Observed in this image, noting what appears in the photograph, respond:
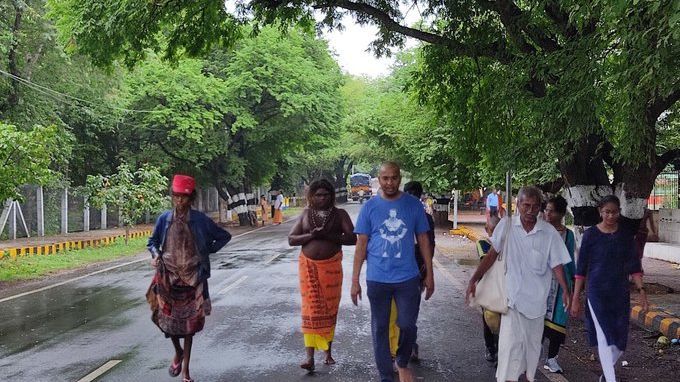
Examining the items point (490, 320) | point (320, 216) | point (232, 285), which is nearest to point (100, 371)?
point (320, 216)

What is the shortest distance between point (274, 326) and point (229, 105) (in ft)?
71.0

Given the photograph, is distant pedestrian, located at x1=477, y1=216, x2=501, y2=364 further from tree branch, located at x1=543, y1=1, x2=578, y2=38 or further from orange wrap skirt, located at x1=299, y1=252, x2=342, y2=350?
tree branch, located at x1=543, y1=1, x2=578, y2=38

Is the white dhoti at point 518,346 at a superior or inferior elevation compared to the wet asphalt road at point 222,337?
superior

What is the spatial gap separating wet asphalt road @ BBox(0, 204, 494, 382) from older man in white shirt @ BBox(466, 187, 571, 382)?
826 millimetres

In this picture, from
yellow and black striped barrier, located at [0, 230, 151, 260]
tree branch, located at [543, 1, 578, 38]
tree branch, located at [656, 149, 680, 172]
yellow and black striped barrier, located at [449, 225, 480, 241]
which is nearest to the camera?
tree branch, located at [543, 1, 578, 38]

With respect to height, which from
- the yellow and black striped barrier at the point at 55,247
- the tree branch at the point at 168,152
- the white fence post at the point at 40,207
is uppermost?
the tree branch at the point at 168,152

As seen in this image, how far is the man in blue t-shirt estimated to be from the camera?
17.0ft

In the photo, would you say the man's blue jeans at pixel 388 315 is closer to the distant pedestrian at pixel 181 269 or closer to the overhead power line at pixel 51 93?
the distant pedestrian at pixel 181 269

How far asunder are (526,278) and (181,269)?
284cm

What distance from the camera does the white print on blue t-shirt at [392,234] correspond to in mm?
5195

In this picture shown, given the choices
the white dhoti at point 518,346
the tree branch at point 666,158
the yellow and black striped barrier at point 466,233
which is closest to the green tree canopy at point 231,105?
the yellow and black striped barrier at point 466,233

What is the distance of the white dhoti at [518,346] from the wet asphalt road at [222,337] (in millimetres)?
789

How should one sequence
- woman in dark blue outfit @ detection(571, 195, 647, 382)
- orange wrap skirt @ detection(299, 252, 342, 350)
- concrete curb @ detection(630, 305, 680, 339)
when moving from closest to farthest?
woman in dark blue outfit @ detection(571, 195, 647, 382), orange wrap skirt @ detection(299, 252, 342, 350), concrete curb @ detection(630, 305, 680, 339)

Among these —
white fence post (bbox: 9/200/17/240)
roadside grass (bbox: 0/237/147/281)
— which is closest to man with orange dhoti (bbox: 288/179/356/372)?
roadside grass (bbox: 0/237/147/281)
